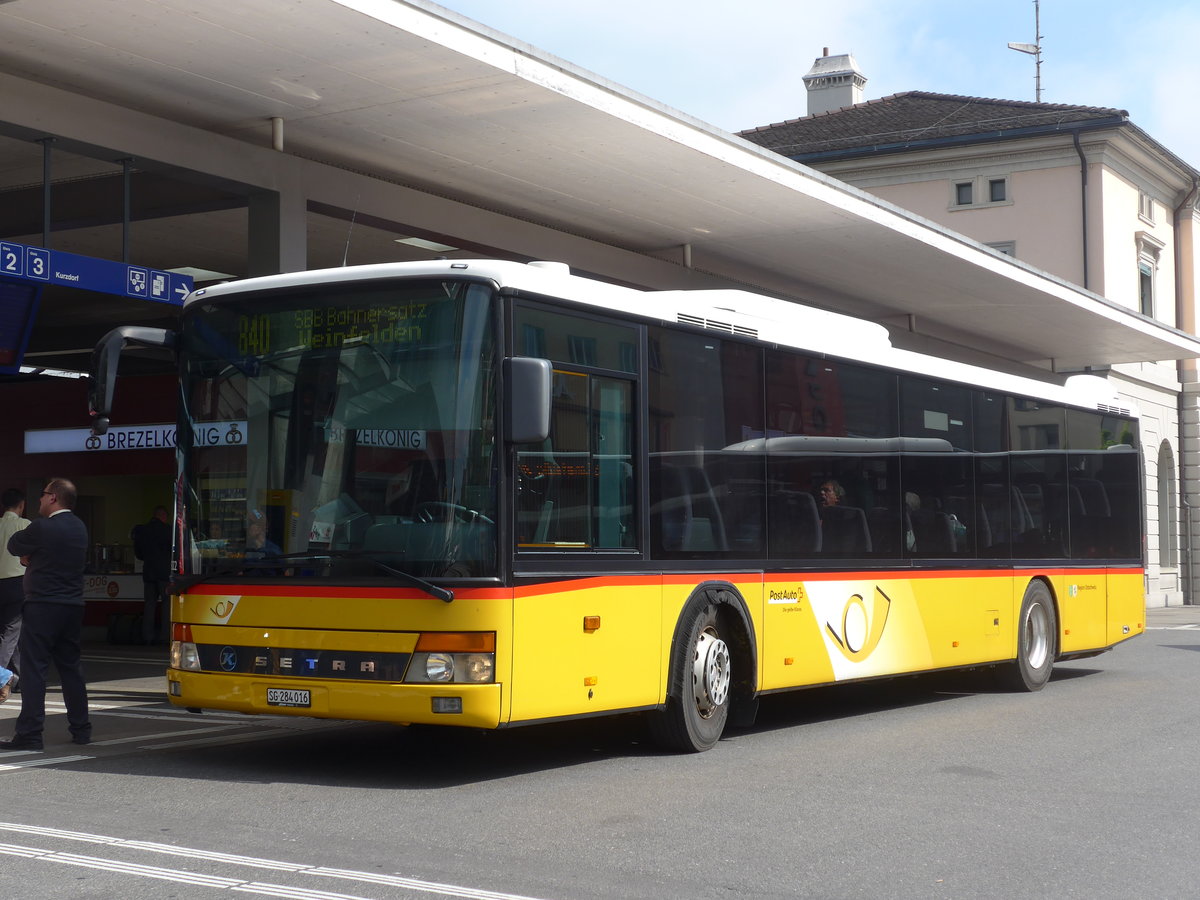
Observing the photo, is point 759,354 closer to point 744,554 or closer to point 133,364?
point 744,554

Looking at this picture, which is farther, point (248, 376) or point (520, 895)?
point (248, 376)

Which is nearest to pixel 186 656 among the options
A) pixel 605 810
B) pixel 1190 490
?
pixel 605 810

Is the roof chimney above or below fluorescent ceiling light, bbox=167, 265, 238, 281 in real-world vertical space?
above

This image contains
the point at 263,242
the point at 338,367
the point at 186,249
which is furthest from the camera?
the point at 186,249

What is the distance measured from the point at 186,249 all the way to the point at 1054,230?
81.2 feet

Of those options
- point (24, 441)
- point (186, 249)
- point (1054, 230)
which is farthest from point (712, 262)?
point (1054, 230)

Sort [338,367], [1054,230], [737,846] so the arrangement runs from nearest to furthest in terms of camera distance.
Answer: [737,846] → [338,367] → [1054,230]

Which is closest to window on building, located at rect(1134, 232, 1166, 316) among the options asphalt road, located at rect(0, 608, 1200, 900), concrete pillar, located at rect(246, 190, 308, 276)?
concrete pillar, located at rect(246, 190, 308, 276)

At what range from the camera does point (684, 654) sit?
993 cm

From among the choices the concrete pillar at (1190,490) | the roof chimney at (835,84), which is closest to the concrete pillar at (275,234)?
the concrete pillar at (1190,490)

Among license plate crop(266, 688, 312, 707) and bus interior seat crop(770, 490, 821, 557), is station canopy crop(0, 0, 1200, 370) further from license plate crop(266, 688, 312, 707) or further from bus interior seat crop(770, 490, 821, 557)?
license plate crop(266, 688, 312, 707)

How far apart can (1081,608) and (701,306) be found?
7662mm

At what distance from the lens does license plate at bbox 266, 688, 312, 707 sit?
8.79 meters

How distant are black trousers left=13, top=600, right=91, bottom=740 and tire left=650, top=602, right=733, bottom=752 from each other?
3778 mm
